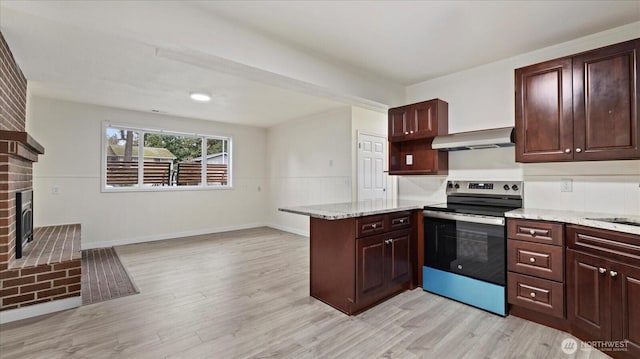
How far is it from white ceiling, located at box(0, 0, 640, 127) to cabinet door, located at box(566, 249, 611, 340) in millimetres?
1846

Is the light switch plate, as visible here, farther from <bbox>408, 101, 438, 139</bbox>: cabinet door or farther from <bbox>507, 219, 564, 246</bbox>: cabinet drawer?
<bbox>507, 219, 564, 246</bbox>: cabinet drawer

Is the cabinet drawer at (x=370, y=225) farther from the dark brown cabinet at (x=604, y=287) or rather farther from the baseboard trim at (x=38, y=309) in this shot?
the baseboard trim at (x=38, y=309)

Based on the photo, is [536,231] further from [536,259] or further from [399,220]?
[399,220]

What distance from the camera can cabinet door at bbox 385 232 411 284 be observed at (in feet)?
9.20

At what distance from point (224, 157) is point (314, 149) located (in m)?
2.18

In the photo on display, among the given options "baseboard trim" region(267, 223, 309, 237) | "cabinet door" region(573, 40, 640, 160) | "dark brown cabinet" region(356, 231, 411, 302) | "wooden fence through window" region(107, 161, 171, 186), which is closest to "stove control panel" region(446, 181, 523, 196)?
"cabinet door" region(573, 40, 640, 160)

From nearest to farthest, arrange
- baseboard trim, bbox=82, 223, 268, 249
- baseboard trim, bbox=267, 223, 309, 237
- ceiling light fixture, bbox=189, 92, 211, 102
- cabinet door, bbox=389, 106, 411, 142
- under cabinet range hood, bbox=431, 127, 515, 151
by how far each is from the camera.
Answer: under cabinet range hood, bbox=431, 127, 515, 151
cabinet door, bbox=389, 106, 411, 142
ceiling light fixture, bbox=189, 92, 211, 102
baseboard trim, bbox=82, 223, 268, 249
baseboard trim, bbox=267, 223, 309, 237

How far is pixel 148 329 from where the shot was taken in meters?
2.29

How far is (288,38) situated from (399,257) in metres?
2.29

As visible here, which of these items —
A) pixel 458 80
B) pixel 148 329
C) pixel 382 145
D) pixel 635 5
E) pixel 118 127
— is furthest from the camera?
pixel 382 145

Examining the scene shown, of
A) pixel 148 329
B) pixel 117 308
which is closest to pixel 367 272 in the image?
pixel 148 329

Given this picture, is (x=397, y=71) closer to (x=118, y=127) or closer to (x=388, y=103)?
(x=388, y=103)

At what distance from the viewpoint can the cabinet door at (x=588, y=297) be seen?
192 cm
